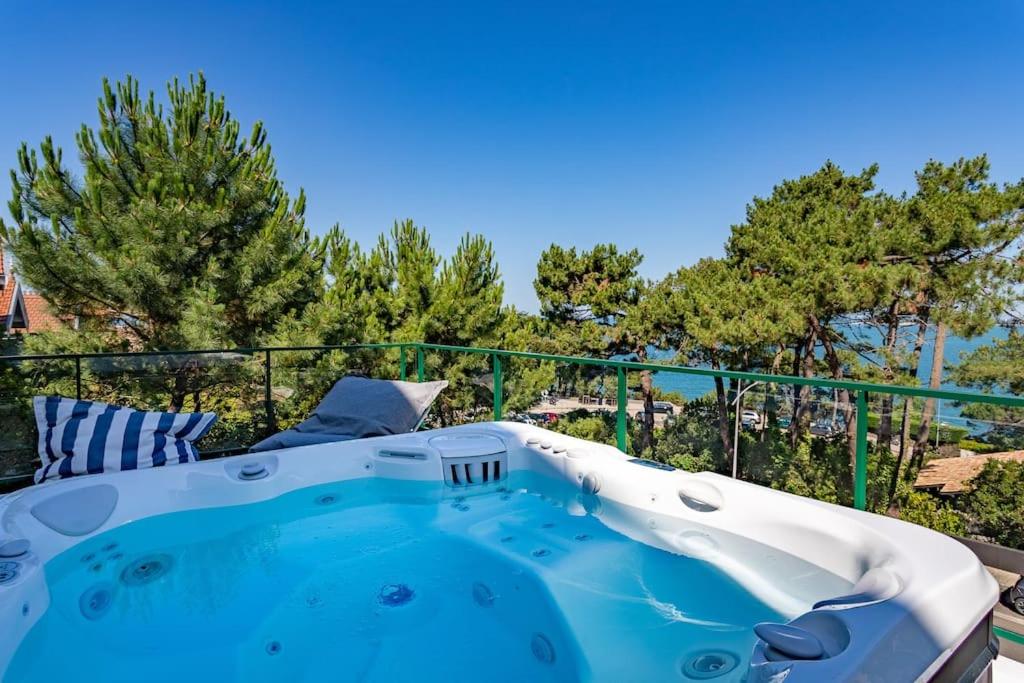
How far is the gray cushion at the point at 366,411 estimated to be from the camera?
10.9ft

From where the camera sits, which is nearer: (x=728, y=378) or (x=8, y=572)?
(x=8, y=572)

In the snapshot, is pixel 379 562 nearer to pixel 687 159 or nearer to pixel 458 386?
pixel 458 386

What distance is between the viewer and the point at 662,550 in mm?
2219

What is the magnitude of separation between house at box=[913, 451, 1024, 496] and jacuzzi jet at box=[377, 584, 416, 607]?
259cm

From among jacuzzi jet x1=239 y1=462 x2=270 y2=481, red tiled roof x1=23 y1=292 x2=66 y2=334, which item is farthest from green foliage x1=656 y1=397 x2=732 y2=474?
red tiled roof x1=23 y1=292 x2=66 y2=334

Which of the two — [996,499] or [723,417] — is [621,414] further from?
[996,499]

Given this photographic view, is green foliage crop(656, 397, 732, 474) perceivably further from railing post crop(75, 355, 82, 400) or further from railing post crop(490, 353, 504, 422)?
railing post crop(75, 355, 82, 400)

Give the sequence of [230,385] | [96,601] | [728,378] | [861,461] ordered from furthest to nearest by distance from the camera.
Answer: [230,385]
[728,378]
[861,461]
[96,601]

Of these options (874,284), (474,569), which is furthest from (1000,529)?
(874,284)

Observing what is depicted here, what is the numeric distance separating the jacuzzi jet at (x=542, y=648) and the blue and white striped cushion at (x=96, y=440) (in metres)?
1.91

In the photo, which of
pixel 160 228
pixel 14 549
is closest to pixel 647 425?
pixel 14 549

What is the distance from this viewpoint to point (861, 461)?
227 centimetres

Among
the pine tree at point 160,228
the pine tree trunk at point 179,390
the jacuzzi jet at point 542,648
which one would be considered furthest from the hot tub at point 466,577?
the pine tree at point 160,228

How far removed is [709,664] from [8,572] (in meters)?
1.97
